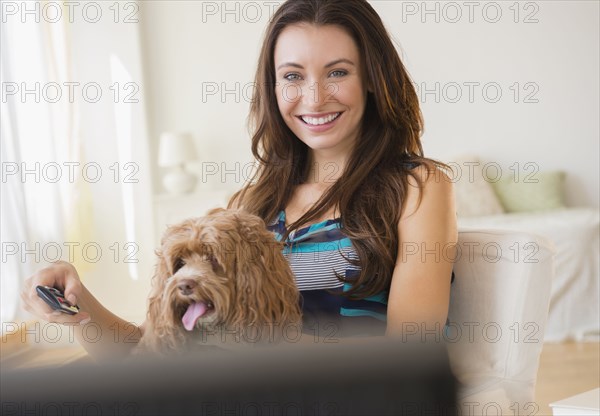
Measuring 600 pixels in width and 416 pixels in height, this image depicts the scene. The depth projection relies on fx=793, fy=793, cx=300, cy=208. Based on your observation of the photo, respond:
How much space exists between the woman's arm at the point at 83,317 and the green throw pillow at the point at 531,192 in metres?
3.66

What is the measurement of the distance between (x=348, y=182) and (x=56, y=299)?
57 centimetres

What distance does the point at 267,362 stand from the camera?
0.45m

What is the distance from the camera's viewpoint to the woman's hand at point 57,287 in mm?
1146

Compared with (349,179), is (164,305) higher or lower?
lower

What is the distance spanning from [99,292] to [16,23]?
1.61 metres

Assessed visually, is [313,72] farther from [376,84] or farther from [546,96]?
[546,96]

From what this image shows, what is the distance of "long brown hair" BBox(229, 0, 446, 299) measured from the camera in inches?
54.6

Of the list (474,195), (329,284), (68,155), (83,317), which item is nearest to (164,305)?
(83,317)

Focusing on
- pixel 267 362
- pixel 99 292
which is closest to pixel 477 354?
pixel 267 362

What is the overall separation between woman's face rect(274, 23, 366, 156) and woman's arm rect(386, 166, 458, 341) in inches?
7.1

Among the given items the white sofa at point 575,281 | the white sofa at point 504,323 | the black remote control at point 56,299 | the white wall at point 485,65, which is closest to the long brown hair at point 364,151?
the white sofa at point 504,323

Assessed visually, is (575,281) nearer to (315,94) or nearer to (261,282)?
(315,94)

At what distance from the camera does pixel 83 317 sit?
119 cm

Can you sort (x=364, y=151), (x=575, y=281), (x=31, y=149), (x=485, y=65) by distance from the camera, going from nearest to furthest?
(x=364, y=151) → (x=575, y=281) → (x=31, y=149) → (x=485, y=65)
